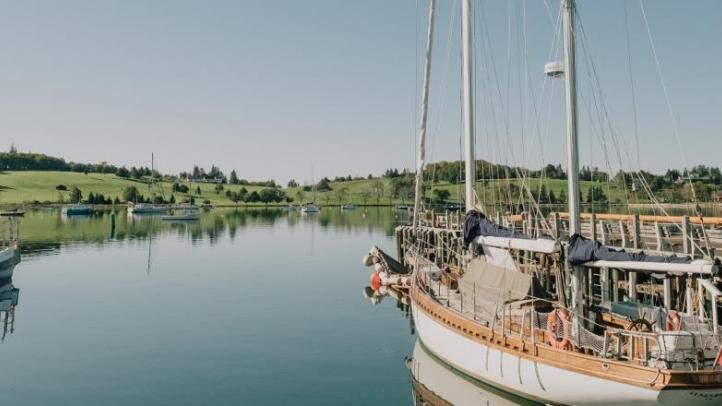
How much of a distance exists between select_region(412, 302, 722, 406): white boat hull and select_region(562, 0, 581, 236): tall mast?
203 inches

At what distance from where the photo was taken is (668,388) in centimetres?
1388

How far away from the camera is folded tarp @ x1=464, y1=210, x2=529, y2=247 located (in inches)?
877

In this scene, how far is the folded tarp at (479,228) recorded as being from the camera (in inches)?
877

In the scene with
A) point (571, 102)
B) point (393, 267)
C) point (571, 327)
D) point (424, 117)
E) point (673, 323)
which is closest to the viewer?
point (673, 323)

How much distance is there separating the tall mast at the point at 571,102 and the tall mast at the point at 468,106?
819 centimetres

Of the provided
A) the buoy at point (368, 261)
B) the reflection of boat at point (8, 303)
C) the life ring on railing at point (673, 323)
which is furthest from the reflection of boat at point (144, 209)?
the life ring on railing at point (673, 323)

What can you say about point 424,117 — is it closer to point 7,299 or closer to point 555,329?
point 555,329

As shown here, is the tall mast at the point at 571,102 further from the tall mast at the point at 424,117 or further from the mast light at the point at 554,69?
the tall mast at the point at 424,117

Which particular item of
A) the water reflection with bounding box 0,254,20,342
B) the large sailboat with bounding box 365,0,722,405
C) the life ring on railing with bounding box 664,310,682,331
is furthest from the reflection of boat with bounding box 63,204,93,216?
the life ring on railing with bounding box 664,310,682,331

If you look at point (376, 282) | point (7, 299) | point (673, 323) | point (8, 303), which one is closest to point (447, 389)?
point (673, 323)

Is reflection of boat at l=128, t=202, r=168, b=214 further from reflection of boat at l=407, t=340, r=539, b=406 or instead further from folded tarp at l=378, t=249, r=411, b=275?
reflection of boat at l=407, t=340, r=539, b=406

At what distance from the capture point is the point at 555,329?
17234 millimetres

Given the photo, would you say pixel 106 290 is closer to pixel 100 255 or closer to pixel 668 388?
pixel 100 255

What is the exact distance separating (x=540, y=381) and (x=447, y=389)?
4837 mm
